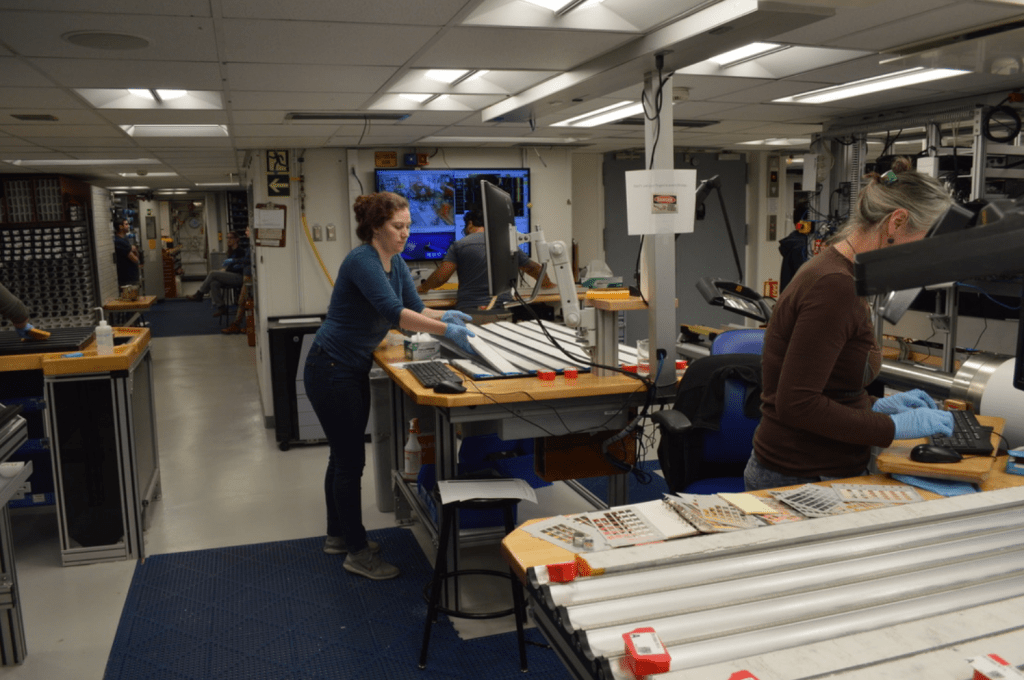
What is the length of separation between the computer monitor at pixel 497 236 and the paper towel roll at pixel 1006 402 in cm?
171

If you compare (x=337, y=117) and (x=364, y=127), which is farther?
(x=364, y=127)

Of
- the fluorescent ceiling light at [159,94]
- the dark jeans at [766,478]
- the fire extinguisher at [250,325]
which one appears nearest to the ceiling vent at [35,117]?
the fluorescent ceiling light at [159,94]

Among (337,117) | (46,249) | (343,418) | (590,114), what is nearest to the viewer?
(343,418)

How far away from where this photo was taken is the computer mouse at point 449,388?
2.88 meters

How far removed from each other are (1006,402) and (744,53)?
2.10 meters

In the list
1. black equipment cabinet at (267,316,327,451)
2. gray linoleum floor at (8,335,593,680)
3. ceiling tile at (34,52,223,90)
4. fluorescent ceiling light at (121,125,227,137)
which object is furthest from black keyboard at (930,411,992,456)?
fluorescent ceiling light at (121,125,227,137)

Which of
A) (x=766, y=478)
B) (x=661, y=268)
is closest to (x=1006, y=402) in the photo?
(x=766, y=478)

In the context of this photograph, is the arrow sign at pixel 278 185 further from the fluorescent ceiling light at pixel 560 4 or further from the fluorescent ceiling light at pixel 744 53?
the fluorescent ceiling light at pixel 560 4

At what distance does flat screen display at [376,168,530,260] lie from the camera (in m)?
6.55

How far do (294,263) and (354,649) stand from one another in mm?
3989

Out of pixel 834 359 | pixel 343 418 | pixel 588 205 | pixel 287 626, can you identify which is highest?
pixel 588 205

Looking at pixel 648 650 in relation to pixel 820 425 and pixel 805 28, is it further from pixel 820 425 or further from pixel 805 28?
pixel 805 28

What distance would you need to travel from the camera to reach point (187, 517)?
14.1 feet

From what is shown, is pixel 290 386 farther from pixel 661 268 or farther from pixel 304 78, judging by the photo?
pixel 661 268
